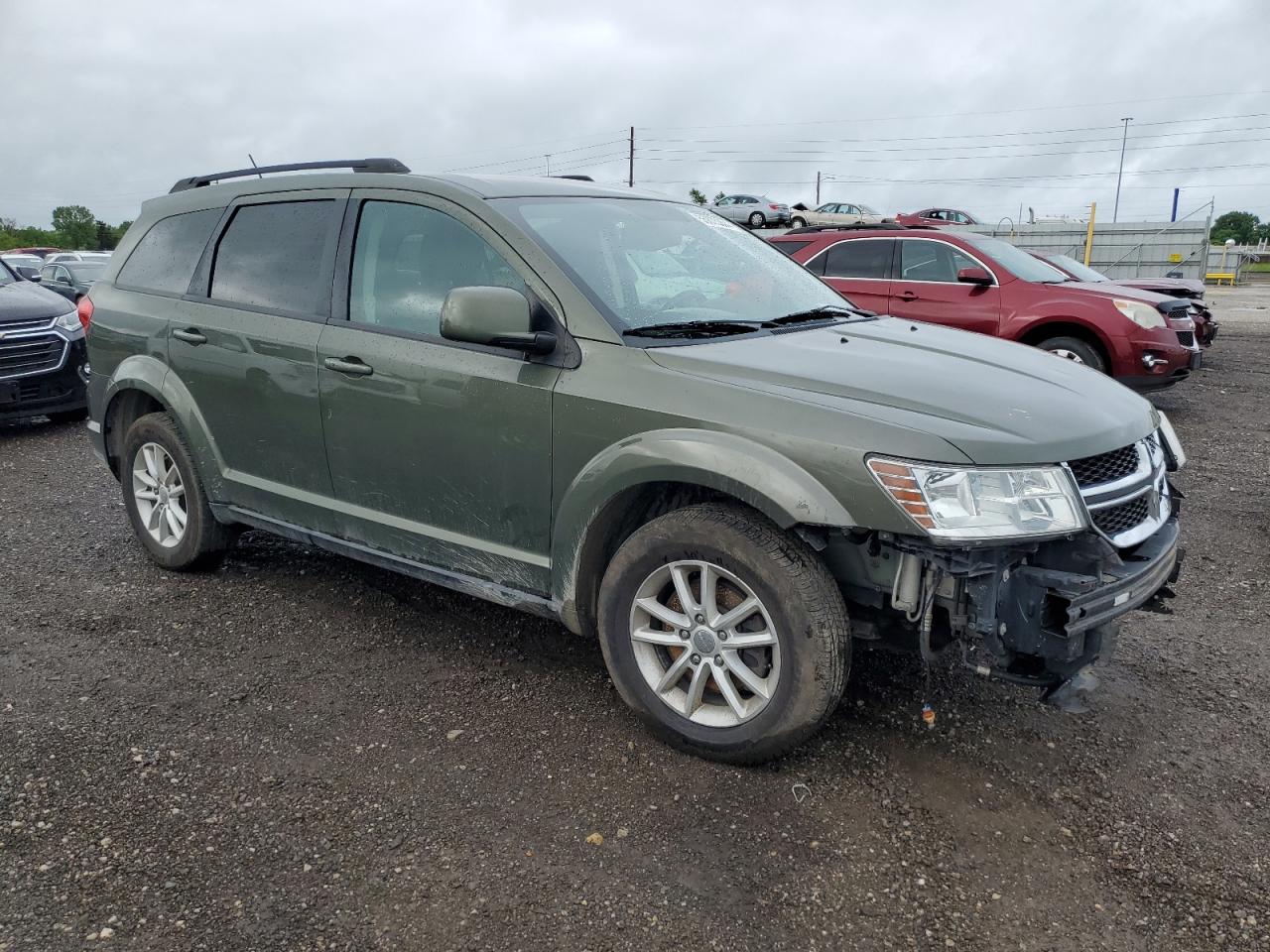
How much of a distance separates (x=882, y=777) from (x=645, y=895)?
3.02 ft

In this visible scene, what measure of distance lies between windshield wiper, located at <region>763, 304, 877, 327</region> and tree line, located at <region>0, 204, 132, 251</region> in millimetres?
98955

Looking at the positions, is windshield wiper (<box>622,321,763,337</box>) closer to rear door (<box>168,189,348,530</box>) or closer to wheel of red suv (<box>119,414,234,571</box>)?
rear door (<box>168,189,348,530</box>)

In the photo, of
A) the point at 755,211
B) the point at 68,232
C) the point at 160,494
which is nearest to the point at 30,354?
the point at 160,494

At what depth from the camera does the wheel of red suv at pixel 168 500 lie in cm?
454

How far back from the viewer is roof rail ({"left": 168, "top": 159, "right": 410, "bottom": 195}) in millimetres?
3961

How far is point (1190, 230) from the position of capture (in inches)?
1264

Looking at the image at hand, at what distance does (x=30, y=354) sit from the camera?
827 cm

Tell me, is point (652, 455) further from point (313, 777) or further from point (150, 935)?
point (150, 935)

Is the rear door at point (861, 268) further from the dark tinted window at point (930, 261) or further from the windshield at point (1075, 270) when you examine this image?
the windshield at point (1075, 270)

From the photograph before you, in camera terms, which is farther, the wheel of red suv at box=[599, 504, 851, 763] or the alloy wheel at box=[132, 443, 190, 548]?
the alloy wheel at box=[132, 443, 190, 548]

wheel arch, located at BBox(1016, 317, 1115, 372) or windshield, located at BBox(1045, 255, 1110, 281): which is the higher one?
windshield, located at BBox(1045, 255, 1110, 281)

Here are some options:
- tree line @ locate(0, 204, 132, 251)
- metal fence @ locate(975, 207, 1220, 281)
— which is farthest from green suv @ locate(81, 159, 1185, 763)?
tree line @ locate(0, 204, 132, 251)

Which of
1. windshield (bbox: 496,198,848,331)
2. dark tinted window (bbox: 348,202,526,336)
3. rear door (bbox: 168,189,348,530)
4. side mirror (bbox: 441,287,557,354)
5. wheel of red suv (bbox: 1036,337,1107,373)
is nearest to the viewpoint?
side mirror (bbox: 441,287,557,354)

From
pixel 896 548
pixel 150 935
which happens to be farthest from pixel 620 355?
pixel 150 935
